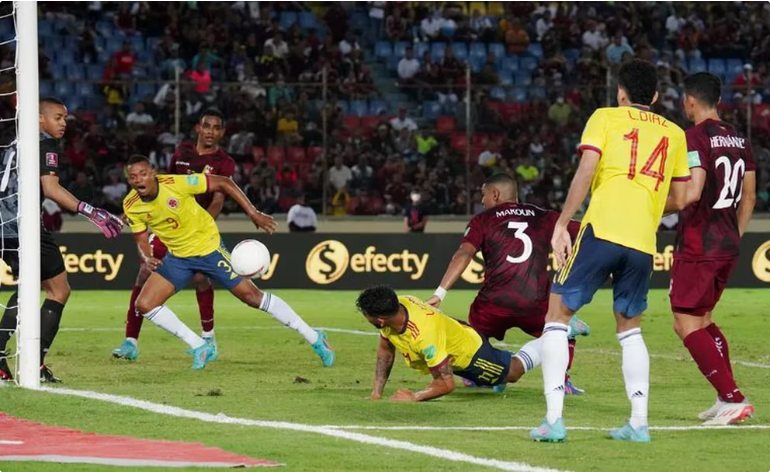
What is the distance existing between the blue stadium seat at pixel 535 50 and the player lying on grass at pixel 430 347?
65.5 ft

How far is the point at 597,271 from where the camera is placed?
275 inches

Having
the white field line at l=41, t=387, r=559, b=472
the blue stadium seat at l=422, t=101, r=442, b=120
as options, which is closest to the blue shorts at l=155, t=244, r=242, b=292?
the white field line at l=41, t=387, r=559, b=472

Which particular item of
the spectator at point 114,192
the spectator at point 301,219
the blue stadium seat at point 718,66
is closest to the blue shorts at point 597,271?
the spectator at point 301,219

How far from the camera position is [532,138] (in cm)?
2512

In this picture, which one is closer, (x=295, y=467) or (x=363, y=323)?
(x=295, y=467)

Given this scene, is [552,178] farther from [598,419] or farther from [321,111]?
[598,419]

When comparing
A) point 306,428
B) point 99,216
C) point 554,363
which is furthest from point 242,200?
point 554,363

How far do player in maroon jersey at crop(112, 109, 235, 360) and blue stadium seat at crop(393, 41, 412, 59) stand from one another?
50.2 feet

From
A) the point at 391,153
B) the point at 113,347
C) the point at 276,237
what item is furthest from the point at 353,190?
the point at 113,347

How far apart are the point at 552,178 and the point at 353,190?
369 cm

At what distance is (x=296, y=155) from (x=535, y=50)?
6.98 m

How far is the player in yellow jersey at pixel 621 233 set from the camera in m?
6.98

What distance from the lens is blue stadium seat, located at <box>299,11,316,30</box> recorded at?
1100 inches

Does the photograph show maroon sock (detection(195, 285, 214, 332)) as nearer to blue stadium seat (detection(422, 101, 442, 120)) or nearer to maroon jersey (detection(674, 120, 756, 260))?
maroon jersey (detection(674, 120, 756, 260))
